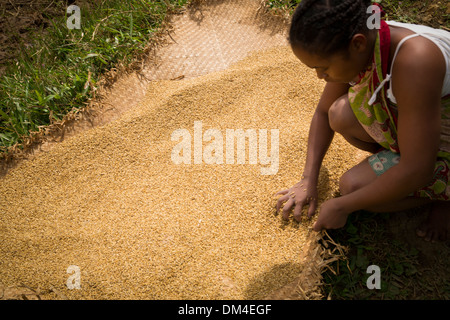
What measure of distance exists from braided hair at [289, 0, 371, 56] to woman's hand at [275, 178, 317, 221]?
64 cm

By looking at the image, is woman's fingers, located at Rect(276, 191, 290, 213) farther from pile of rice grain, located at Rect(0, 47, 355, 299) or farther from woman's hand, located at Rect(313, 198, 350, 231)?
woman's hand, located at Rect(313, 198, 350, 231)

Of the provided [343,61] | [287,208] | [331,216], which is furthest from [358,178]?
[343,61]

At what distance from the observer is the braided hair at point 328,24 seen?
105 centimetres

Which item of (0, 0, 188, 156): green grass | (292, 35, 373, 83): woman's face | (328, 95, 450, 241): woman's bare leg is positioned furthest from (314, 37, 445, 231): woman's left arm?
(0, 0, 188, 156): green grass

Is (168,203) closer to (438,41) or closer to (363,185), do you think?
(363,185)

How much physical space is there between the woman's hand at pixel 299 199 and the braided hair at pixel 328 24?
2.09 feet

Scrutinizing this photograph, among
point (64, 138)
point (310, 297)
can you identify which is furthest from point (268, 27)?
point (310, 297)

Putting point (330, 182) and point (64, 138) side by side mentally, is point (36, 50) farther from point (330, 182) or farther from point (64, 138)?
point (330, 182)

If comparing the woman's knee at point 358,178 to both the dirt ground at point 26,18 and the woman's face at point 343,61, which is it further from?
the dirt ground at point 26,18

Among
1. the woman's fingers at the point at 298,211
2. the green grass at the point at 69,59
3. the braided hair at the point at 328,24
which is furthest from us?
the green grass at the point at 69,59

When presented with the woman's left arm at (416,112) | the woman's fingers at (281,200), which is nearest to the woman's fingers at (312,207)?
the woman's fingers at (281,200)

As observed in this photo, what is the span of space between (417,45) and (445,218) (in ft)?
2.56

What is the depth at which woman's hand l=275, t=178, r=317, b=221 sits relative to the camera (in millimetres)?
1530

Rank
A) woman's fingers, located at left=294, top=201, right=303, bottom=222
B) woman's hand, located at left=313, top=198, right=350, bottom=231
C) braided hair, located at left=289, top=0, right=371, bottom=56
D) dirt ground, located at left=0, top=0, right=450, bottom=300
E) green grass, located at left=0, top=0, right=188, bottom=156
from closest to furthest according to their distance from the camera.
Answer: braided hair, located at left=289, top=0, right=371, bottom=56
woman's hand, located at left=313, top=198, right=350, bottom=231
woman's fingers, located at left=294, top=201, right=303, bottom=222
green grass, located at left=0, top=0, right=188, bottom=156
dirt ground, located at left=0, top=0, right=450, bottom=300
